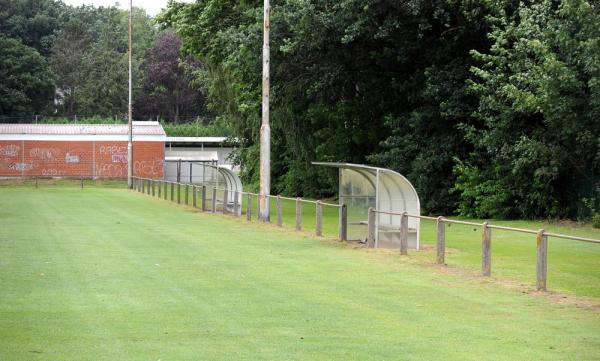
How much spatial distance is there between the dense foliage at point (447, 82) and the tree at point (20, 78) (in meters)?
50.1

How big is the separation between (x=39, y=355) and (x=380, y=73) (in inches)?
1252

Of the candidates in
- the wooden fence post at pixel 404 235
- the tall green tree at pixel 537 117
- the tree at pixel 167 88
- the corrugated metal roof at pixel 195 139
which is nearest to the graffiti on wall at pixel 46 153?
the corrugated metal roof at pixel 195 139

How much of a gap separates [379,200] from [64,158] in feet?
179

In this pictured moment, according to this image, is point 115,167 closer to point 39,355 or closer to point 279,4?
point 279,4

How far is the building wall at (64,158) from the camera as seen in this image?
73.7m

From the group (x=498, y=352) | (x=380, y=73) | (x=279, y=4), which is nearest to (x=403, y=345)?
(x=498, y=352)

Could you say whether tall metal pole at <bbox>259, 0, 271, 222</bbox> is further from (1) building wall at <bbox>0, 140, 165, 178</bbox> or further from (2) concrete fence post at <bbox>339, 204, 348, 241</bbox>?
(1) building wall at <bbox>0, 140, 165, 178</bbox>

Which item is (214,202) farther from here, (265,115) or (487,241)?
(487,241)

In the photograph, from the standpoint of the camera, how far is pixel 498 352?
9.84 meters

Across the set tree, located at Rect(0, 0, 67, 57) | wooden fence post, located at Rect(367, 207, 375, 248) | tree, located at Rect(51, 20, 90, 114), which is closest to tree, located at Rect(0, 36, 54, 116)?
tree, located at Rect(51, 20, 90, 114)

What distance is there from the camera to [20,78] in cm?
9169

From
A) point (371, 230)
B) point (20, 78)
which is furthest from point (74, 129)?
point (371, 230)

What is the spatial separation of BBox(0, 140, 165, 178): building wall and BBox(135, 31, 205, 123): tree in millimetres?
35362

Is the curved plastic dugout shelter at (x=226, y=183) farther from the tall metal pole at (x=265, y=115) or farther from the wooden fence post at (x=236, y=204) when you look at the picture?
the tall metal pole at (x=265, y=115)
